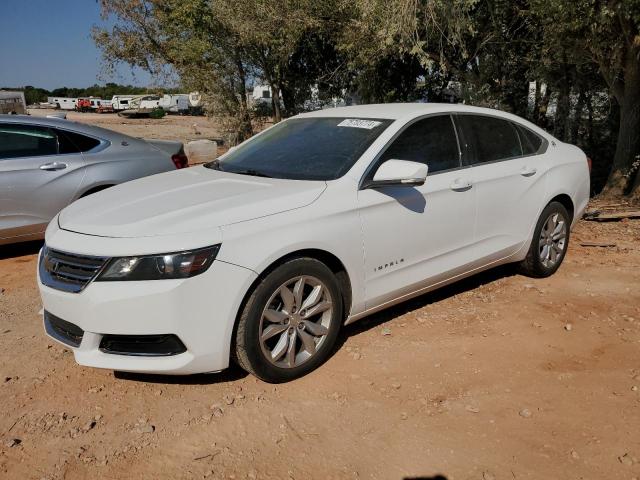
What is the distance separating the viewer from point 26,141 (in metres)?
5.76

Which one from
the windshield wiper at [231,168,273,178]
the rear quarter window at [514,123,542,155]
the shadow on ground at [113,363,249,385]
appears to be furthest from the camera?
the rear quarter window at [514,123,542,155]

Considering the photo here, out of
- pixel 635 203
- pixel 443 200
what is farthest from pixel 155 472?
pixel 635 203

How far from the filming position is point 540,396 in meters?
3.14

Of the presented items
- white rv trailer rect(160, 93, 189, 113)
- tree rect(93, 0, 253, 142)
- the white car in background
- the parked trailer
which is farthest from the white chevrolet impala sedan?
white rv trailer rect(160, 93, 189, 113)

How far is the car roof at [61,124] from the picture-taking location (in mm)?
5762

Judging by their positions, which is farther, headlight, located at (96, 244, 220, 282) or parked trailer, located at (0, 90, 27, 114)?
parked trailer, located at (0, 90, 27, 114)

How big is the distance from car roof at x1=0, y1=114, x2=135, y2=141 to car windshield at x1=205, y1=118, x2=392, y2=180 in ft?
8.04

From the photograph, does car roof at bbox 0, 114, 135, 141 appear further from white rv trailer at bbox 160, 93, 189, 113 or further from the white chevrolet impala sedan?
white rv trailer at bbox 160, 93, 189, 113

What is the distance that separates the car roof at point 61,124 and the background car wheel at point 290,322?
396 centimetres

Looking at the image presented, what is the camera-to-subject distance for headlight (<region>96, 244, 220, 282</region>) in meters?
2.81

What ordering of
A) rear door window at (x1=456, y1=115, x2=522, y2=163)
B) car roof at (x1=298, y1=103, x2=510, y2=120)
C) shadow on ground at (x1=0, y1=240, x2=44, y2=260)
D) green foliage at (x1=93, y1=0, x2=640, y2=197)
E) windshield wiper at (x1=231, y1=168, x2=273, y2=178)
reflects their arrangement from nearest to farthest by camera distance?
windshield wiper at (x1=231, y1=168, x2=273, y2=178) → car roof at (x1=298, y1=103, x2=510, y2=120) → rear door window at (x1=456, y1=115, x2=522, y2=163) → shadow on ground at (x1=0, y1=240, x2=44, y2=260) → green foliage at (x1=93, y1=0, x2=640, y2=197)

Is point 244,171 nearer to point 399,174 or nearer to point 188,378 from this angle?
point 399,174

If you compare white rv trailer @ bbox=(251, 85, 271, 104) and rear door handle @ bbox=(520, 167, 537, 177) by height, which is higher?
white rv trailer @ bbox=(251, 85, 271, 104)

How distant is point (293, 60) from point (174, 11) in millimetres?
3400
